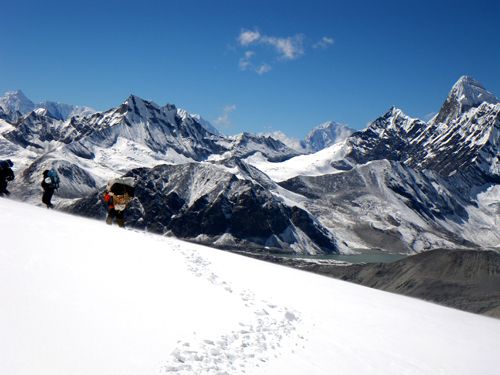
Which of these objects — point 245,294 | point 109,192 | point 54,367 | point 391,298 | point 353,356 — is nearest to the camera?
point 54,367

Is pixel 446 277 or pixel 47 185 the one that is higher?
pixel 446 277

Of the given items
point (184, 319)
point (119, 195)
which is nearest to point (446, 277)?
point (119, 195)

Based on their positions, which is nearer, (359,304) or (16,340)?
(16,340)

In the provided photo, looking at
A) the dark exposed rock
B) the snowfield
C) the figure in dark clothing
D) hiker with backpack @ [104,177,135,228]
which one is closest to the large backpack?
the figure in dark clothing

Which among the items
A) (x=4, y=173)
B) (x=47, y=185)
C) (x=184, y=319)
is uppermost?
(x=4, y=173)

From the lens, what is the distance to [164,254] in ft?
70.5

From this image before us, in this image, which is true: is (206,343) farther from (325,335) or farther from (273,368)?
(325,335)

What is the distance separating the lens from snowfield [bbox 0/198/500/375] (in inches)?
450

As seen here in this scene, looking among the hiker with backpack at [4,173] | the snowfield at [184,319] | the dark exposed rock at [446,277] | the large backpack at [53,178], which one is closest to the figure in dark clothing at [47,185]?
the large backpack at [53,178]

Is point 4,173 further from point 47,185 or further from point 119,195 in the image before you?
point 119,195

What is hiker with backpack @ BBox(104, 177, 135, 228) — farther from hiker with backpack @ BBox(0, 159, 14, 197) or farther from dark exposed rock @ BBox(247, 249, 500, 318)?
dark exposed rock @ BBox(247, 249, 500, 318)

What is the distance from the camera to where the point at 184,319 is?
47.1 feet

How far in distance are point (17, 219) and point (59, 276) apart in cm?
788

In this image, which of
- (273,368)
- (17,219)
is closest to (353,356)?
(273,368)
